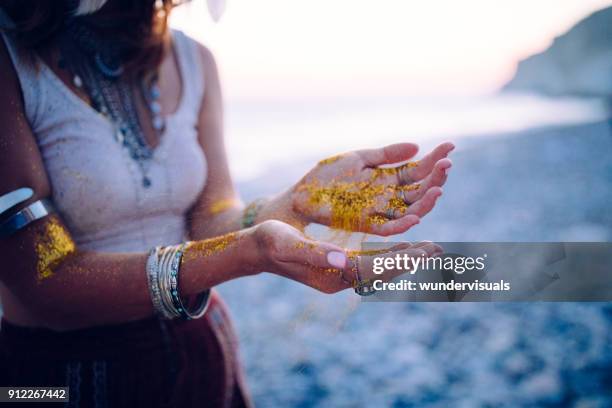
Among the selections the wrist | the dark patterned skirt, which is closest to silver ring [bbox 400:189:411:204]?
the wrist

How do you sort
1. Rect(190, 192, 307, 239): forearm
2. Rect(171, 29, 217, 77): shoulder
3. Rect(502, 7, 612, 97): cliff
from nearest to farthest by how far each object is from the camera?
Rect(190, 192, 307, 239): forearm < Rect(171, 29, 217, 77): shoulder < Rect(502, 7, 612, 97): cliff

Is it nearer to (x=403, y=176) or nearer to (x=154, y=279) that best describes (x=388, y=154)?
(x=403, y=176)

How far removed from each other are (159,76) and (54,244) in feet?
1.35

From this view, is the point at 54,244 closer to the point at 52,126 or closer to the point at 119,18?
the point at 52,126

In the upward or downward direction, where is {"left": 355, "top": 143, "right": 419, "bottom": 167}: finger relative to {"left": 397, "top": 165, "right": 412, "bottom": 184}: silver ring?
upward

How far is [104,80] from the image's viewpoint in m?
0.93

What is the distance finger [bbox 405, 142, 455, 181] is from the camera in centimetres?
79

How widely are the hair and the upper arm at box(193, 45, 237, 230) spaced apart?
10cm

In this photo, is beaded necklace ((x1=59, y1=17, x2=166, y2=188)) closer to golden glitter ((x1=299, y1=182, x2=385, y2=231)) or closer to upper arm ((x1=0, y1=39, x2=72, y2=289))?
upper arm ((x1=0, y1=39, x2=72, y2=289))

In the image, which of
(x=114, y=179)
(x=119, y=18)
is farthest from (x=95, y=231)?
(x=119, y=18)

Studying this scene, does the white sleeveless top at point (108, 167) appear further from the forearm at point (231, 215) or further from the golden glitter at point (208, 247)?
the golden glitter at point (208, 247)

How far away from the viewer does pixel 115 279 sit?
79cm

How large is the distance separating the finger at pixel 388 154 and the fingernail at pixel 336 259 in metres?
0.21

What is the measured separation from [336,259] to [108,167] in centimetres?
42
